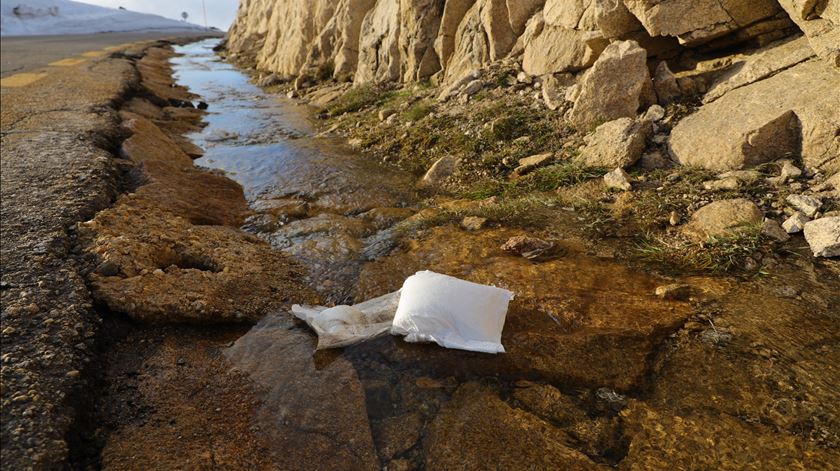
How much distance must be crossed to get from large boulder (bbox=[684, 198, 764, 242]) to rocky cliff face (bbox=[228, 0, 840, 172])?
0.63m

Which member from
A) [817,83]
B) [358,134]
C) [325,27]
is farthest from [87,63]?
[817,83]

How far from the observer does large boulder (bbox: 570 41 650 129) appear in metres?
4.77

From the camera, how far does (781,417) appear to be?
1.96 m

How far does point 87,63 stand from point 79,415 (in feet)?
52.2

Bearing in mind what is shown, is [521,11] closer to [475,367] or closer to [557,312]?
[557,312]

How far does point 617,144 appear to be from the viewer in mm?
4359

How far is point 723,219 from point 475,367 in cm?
232

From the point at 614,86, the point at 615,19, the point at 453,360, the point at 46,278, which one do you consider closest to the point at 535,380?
the point at 453,360

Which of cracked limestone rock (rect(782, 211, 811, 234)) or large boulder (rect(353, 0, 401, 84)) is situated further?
large boulder (rect(353, 0, 401, 84))

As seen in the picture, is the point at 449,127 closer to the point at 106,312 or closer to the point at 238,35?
the point at 106,312

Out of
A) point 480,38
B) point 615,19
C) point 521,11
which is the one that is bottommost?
point 480,38

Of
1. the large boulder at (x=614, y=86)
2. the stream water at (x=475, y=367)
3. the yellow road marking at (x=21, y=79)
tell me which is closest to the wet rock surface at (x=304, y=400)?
the stream water at (x=475, y=367)

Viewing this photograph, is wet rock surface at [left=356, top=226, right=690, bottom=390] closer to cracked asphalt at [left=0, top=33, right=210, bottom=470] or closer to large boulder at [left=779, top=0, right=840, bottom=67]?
cracked asphalt at [left=0, top=33, right=210, bottom=470]

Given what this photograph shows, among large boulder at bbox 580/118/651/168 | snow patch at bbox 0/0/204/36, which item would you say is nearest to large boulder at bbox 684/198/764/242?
large boulder at bbox 580/118/651/168
